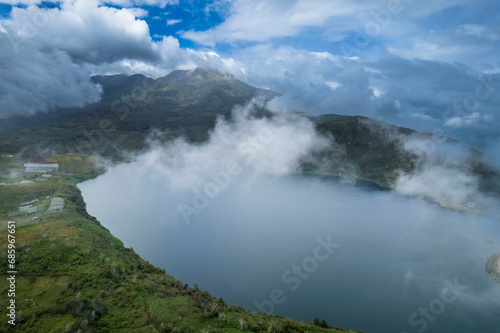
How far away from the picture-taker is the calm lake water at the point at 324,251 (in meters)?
50.9

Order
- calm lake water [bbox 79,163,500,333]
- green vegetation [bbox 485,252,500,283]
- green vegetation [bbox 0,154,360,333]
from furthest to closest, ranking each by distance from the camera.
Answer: green vegetation [bbox 485,252,500,283] → calm lake water [bbox 79,163,500,333] → green vegetation [bbox 0,154,360,333]

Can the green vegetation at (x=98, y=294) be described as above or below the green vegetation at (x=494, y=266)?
below

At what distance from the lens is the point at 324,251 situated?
2835 inches

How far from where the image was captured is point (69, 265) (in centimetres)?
4925

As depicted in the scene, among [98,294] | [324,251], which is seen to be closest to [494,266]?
[324,251]

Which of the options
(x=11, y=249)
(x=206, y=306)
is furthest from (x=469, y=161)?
(x=11, y=249)

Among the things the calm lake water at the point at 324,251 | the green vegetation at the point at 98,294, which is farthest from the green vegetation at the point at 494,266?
the green vegetation at the point at 98,294

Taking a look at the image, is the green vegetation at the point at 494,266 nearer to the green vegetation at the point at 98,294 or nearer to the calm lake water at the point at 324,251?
the calm lake water at the point at 324,251

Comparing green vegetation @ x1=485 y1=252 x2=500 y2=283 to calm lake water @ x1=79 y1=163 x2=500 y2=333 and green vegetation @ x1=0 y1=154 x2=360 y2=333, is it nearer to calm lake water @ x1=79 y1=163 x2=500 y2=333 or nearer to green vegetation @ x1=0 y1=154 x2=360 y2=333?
calm lake water @ x1=79 y1=163 x2=500 y2=333

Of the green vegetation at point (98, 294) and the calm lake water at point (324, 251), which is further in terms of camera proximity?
the calm lake water at point (324, 251)

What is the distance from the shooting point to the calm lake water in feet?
167

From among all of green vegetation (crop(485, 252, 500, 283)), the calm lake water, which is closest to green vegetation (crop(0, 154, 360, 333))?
the calm lake water

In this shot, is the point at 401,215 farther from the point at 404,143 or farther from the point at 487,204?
the point at 404,143

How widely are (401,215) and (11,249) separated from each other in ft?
387
